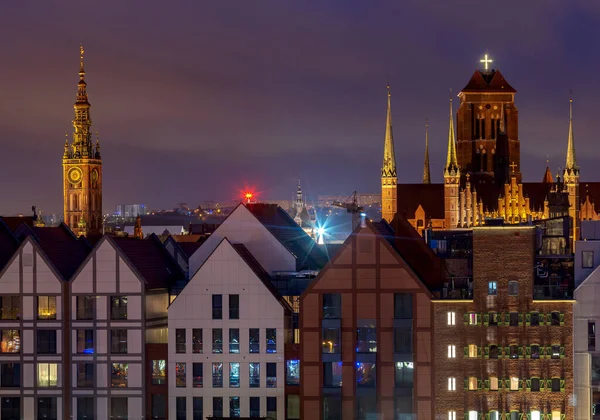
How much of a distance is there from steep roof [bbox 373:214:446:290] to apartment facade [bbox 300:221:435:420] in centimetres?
266

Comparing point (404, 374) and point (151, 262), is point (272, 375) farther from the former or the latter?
point (151, 262)

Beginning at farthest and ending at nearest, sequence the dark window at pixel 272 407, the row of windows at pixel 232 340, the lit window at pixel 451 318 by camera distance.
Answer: the row of windows at pixel 232 340 < the dark window at pixel 272 407 < the lit window at pixel 451 318

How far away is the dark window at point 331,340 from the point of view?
9706cm

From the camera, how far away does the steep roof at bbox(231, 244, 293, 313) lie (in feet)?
325

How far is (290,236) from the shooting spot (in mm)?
116000

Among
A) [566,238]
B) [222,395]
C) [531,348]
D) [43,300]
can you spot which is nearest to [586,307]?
[531,348]

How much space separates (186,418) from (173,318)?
6533 mm

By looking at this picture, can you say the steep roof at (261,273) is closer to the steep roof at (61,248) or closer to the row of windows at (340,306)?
the row of windows at (340,306)

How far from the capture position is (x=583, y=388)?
94812mm

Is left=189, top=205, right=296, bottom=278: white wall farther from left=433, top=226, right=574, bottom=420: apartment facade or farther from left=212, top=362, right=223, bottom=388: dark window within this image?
left=433, top=226, right=574, bottom=420: apartment facade

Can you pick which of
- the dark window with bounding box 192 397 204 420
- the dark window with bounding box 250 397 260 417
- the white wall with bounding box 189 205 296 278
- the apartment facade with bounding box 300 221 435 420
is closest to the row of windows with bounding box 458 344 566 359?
the apartment facade with bounding box 300 221 435 420

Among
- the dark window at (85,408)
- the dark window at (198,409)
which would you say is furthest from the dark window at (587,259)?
the dark window at (85,408)

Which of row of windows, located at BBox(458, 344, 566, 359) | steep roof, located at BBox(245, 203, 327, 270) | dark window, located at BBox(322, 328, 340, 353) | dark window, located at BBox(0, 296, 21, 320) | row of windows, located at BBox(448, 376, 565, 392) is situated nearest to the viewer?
row of windows, located at BBox(458, 344, 566, 359)

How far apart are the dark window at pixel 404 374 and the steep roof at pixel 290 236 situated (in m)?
15.8
